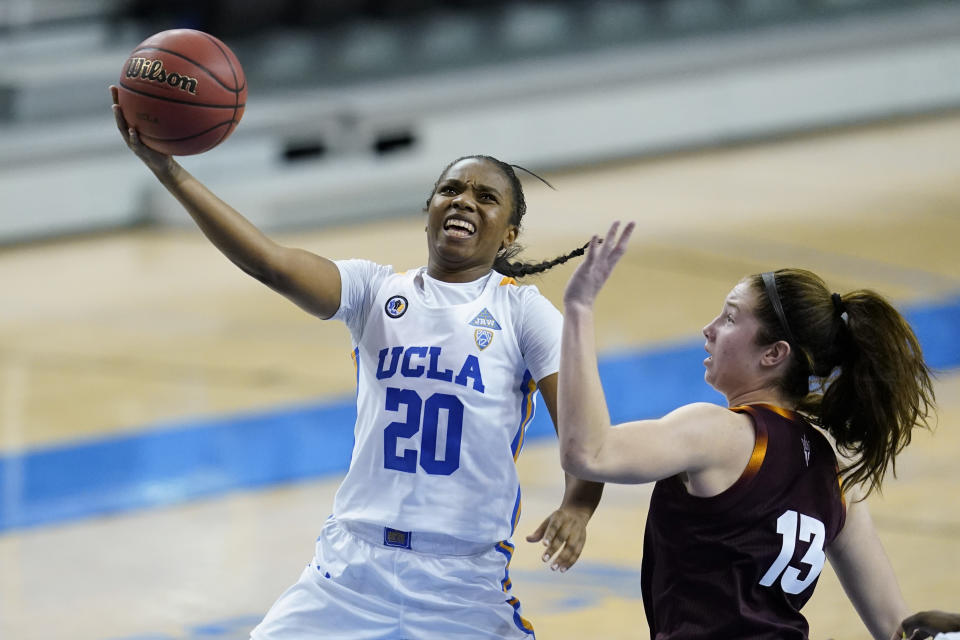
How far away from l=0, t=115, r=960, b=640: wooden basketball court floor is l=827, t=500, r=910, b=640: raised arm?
180 centimetres

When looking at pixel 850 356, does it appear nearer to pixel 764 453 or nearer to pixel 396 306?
pixel 764 453

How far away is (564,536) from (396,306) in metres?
0.64

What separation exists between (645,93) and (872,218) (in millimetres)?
3436

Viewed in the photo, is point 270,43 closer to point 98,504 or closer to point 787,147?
point 787,147

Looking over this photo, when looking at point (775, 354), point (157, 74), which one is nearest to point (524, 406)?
point (775, 354)

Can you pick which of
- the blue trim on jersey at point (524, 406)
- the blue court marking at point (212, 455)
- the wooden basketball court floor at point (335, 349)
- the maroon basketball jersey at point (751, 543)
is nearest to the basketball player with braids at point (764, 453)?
the maroon basketball jersey at point (751, 543)

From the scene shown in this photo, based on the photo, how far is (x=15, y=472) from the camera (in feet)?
22.2

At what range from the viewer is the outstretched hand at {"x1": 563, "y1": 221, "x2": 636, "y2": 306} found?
2682mm

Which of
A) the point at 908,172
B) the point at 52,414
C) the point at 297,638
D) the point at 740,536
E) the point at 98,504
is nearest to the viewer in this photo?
the point at 740,536

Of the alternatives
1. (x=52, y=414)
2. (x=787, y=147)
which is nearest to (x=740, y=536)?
(x=52, y=414)

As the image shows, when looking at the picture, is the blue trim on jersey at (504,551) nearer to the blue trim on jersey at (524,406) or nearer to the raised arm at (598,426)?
the blue trim on jersey at (524,406)

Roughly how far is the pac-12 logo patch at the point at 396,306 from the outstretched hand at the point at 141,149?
58 centimetres

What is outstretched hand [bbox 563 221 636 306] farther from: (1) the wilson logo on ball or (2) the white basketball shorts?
(1) the wilson logo on ball

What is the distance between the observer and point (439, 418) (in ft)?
10.7
